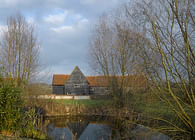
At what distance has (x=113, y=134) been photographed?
41.6 feet

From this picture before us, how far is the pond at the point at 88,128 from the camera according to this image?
471 inches

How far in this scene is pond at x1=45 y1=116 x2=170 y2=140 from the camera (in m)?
12.0

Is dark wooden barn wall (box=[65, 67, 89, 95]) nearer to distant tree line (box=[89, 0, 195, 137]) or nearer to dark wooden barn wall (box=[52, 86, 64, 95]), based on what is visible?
dark wooden barn wall (box=[52, 86, 64, 95])

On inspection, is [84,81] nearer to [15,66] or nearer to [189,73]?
[15,66]

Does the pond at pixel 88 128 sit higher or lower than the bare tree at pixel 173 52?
lower


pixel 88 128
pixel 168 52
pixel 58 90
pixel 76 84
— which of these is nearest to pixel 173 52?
pixel 168 52

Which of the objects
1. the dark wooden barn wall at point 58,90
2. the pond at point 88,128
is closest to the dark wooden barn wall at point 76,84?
the dark wooden barn wall at point 58,90

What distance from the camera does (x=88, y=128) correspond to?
14.8 metres

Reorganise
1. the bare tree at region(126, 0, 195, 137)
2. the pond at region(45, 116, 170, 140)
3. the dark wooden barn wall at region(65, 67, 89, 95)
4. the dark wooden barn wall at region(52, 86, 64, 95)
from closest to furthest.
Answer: the bare tree at region(126, 0, 195, 137)
the pond at region(45, 116, 170, 140)
the dark wooden barn wall at region(65, 67, 89, 95)
the dark wooden barn wall at region(52, 86, 64, 95)

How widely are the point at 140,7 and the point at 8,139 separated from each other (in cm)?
639

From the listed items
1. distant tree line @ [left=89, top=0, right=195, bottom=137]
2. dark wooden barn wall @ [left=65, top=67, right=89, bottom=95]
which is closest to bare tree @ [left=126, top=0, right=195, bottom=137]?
distant tree line @ [left=89, top=0, right=195, bottom=137]

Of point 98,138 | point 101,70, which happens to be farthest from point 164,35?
point 101,70

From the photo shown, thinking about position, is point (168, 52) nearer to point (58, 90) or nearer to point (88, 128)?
point (88, 128)

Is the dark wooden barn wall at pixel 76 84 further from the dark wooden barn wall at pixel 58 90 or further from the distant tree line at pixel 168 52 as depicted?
→ the distant tree line at pixel 168 52
